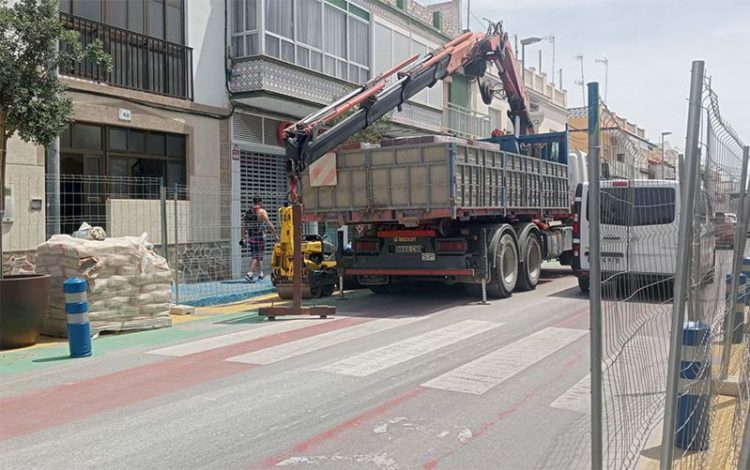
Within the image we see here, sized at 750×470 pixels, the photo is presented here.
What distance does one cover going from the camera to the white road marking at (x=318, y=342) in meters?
8.01

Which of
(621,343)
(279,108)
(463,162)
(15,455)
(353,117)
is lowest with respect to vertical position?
(15,455)

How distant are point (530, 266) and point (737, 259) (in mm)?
8941

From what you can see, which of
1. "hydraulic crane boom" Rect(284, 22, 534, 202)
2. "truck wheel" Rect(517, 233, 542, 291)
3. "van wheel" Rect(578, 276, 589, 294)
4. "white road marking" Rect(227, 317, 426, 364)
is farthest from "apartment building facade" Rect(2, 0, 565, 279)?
"van wheel" Rect(578, 276, 589, 294)

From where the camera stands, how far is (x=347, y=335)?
9.36m

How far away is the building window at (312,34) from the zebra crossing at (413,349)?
888cm

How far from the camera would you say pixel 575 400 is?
6.14m

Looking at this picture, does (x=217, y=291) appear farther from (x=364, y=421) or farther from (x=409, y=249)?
(x=364, y=421)

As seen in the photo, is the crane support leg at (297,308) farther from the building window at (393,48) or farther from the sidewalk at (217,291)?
the building window at (393,48)

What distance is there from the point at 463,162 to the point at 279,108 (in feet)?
25.8

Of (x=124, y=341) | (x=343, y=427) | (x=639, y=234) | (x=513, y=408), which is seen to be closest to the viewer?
(x=639, y=234)

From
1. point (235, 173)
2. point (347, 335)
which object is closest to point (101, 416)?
point (347, 335)

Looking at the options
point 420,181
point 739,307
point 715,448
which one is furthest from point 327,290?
point 715,448

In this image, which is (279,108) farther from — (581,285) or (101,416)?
(101,416)

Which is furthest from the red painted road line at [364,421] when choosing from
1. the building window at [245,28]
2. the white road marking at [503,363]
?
the building window at [245,28]
